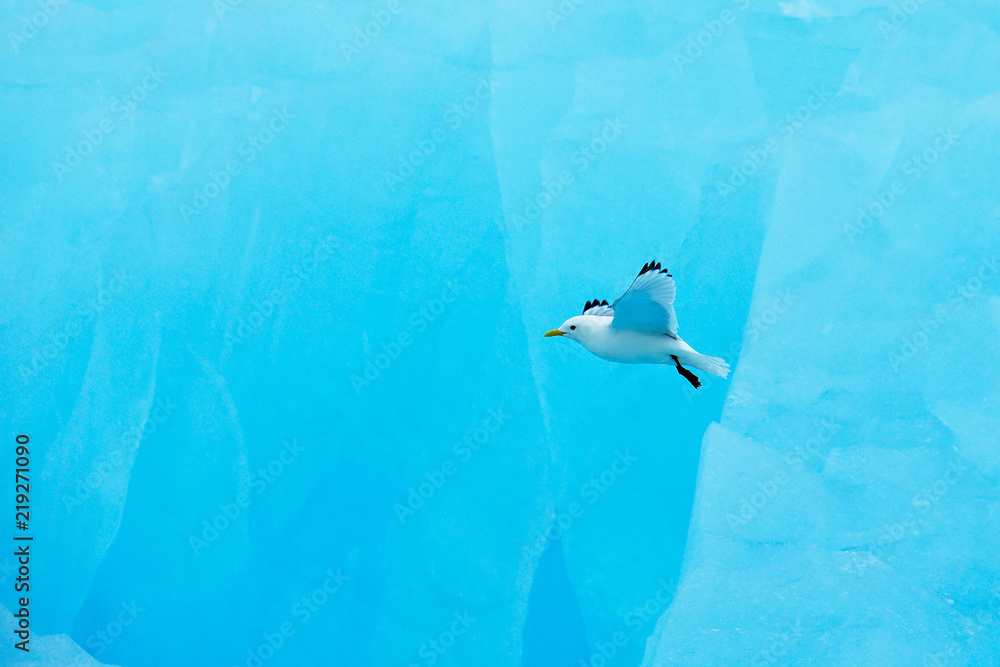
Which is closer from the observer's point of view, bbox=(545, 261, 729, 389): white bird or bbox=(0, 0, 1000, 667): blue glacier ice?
bbox=(545, 261, 729, 389): white bird

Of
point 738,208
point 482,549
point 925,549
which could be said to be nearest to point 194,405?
point 482,549

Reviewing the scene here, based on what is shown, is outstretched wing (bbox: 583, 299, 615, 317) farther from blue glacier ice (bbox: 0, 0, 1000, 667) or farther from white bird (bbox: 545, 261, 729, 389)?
blue glacier ice (bbox: 0, 0, 1000, 667)

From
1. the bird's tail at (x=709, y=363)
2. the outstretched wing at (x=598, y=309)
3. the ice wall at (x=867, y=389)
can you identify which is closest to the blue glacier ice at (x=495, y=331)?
the ice wall at (x=867, y=389)

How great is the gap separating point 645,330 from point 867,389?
0.96 meters

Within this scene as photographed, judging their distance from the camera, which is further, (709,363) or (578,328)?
(578,328)

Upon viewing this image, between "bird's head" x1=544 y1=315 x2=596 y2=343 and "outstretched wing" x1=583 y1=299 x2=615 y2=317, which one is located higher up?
"bird's head" x1=544 y1=315 x2=596 y2=343

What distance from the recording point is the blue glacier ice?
2287mm

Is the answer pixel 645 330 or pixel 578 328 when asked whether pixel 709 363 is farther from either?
pixel 578 328

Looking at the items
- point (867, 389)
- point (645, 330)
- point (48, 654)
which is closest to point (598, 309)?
point (645, 330)

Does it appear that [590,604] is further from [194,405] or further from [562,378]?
[194,405]

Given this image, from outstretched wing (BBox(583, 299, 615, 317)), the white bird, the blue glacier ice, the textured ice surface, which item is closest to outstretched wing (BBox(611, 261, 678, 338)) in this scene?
the white bird

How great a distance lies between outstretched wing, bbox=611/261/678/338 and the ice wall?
74cm

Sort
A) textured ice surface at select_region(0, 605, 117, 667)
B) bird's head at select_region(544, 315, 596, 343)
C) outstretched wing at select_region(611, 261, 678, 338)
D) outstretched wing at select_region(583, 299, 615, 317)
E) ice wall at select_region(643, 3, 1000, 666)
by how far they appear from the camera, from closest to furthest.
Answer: outstretched wing at select_region(611, 261, 678, 338) < bird's head at select_region(544, 315, 596, 343) < outstretched wing at select_region(583, 299, 615, 317) < ice wall at select_region(643, 3, 1000, 666) < textured ice surface at select_region(0, 605, 117, 667)

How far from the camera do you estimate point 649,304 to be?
167cm
